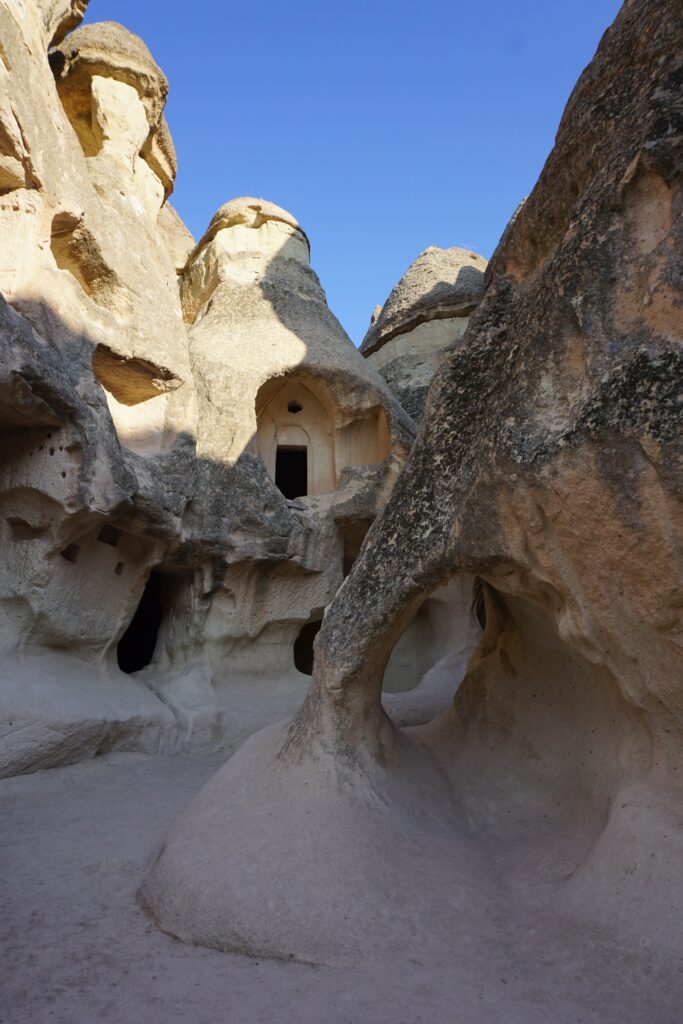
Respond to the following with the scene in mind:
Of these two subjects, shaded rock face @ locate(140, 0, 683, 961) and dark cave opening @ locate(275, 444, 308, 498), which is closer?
shaded rock face @ locate(140, 0, 683, 961)

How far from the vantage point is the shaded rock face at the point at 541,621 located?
269 centimetres

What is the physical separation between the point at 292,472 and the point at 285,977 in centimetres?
812

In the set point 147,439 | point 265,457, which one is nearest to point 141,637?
point 265,457

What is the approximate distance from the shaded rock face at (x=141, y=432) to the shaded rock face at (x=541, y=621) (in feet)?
8.27

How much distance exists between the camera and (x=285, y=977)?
253cm

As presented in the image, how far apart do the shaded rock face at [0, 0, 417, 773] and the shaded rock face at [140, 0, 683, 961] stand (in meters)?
2.52

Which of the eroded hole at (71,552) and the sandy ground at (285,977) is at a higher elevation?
the eroded hole at (71,552)

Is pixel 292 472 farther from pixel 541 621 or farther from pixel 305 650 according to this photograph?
pixel 541 621

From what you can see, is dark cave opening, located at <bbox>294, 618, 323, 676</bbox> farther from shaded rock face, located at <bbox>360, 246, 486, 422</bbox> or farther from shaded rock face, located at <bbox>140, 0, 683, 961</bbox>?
shaded rock face, located at <bbox>140, 0, 683, 961</bbox>

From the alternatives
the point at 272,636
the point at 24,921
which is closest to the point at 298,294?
the point at 272,636

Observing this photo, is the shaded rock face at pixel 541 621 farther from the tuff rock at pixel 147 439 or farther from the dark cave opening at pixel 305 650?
the dark cave opening at pixel 305 650

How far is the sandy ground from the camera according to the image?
2.29 m

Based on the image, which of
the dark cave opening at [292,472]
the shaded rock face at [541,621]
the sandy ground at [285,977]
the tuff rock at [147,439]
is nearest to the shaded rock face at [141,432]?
the tuff rock at [147,439]

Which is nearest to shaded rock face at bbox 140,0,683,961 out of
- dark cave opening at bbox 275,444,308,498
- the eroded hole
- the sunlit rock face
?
the eroded hole
